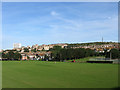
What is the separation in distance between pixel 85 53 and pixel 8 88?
7914cm

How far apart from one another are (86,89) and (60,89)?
2.23m

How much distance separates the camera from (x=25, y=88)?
47.2 feet

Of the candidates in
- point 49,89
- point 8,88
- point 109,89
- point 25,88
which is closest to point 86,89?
point 109,89

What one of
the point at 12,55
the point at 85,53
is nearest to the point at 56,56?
the point at 85,53

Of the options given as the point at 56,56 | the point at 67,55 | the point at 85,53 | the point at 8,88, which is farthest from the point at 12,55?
the point at 8,88

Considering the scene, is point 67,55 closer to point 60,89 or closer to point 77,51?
point 77,51

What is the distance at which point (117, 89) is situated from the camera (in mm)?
13883

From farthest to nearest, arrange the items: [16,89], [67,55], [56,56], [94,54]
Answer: [94,54]
[56,56]
[67,55]
[16,89]

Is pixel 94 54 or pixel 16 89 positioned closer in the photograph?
pixel 16 89

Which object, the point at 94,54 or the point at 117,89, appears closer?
the point at 117,89

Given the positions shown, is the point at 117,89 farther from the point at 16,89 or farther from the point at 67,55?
the point at 67,55

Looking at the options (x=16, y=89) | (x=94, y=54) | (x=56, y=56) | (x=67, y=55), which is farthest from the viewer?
(x=94, y=54)

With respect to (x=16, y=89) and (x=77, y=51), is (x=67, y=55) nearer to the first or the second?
(x=77, y=51)

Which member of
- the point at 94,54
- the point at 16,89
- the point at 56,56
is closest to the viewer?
the point at 16,89
